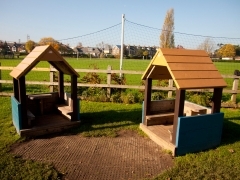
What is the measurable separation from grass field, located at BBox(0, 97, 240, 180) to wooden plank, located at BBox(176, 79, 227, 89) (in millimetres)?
1611

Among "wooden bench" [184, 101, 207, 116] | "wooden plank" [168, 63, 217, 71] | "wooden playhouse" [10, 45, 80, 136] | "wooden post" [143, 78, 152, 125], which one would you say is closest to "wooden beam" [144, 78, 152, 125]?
"wooden post" [143, 78, 152, 125]

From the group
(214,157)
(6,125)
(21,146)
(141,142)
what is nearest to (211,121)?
(214,157)

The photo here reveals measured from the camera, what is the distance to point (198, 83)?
16.6 feet

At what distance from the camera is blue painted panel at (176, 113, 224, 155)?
5.06 meters

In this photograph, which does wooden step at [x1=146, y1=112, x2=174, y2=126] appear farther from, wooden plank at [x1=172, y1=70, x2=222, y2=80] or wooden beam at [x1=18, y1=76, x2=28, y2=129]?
wooden beam at [x1=18, y1=76, x2=28, y2=129]

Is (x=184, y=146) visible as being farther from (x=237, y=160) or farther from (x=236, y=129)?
(x=236, y=129)

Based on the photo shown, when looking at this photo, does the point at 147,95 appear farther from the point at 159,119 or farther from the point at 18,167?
the point at 18,167

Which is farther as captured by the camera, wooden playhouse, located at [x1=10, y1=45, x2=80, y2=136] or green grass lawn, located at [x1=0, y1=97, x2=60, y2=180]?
wooden playhouse, located at [x1=10, y1=45, x2=80, y2=136]

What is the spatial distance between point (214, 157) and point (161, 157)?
1.20 m

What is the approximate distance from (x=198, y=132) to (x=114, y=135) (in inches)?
91.3

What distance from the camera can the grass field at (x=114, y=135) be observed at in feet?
13.9

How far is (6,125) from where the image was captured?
672 cm

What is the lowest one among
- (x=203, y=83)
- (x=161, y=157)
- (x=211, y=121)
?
(x=161, y=157)

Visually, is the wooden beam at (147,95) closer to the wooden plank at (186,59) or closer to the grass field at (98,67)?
the wooden plank at (186,59)
